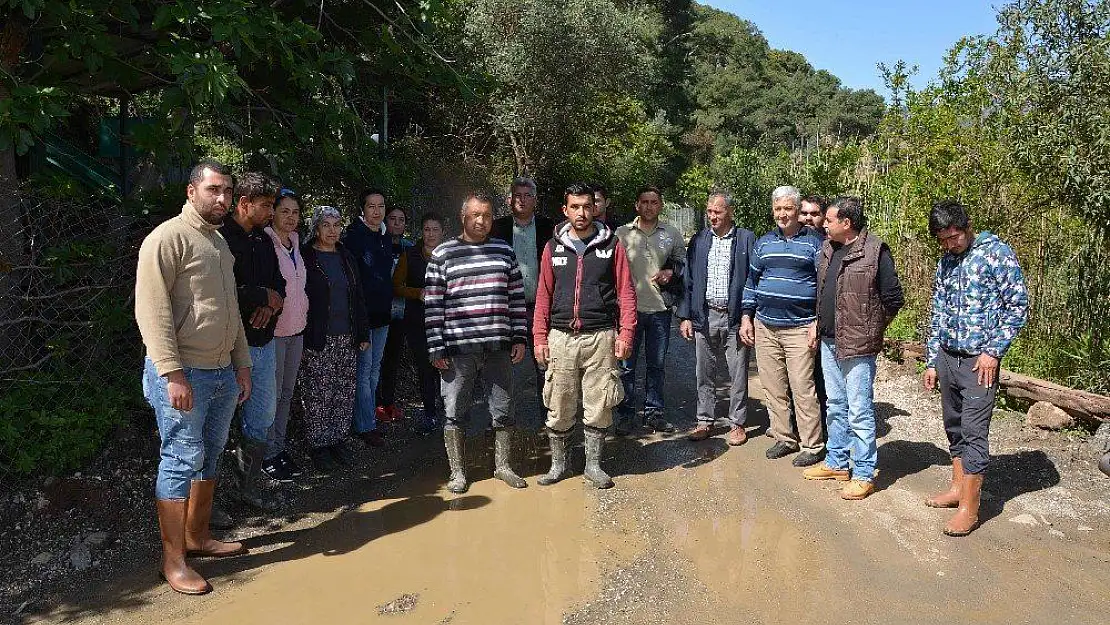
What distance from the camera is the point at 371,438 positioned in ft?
19.6

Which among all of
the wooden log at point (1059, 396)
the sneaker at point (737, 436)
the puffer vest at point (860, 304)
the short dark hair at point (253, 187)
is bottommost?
the sneaker at point (737, 436)

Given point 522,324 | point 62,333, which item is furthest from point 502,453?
point 62,333

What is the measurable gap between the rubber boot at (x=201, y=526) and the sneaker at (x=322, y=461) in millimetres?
1309

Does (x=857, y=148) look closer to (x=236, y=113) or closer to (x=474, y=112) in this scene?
(x=474, y=112)

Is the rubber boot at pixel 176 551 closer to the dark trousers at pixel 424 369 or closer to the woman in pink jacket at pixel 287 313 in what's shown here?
the woman in pink jacket at pixel 287 313

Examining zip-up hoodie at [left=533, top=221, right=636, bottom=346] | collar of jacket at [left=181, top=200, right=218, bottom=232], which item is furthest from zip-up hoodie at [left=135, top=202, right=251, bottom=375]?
zip-up hoodie at [left=533, top=221, right=636, bottom=346]

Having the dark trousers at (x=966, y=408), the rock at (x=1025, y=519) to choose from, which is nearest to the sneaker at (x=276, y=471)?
the dark trousers at (x=966, y=408)

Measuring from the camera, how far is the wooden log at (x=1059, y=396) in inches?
231

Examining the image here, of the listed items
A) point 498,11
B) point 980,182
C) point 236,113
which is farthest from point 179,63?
point 498,11

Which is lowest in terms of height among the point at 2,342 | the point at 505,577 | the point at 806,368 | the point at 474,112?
the point at 505,577

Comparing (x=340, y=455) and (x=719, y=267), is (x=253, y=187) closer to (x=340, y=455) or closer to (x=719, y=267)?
(x=340, y=455)

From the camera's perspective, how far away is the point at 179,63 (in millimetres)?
4492

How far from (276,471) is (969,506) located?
4.29m

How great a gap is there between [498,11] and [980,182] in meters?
10.6
